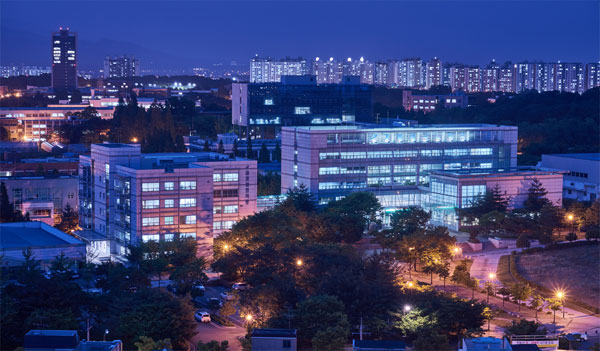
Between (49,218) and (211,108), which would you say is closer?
(49,218)

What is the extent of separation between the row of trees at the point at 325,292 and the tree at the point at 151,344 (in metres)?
1.89

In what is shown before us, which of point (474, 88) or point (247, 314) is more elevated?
point (474, 88)

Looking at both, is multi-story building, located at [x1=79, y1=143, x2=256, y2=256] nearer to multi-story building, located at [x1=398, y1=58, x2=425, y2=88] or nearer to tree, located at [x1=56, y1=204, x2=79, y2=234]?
tree, located at [x1=56, y1=204, x2=79, y2=234]

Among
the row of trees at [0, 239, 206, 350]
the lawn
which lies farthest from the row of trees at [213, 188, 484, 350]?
the lawn

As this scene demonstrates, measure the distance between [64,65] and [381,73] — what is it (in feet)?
109

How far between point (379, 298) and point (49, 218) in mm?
12974

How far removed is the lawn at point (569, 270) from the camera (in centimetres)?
1780

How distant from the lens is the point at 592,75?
66562 mm

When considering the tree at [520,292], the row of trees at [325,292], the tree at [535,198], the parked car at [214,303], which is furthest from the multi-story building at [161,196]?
the tree at [535,198]

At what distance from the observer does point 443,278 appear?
1872cm

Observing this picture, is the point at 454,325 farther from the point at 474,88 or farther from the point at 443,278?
the point at 474,88

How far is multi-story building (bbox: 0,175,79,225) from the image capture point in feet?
79.6

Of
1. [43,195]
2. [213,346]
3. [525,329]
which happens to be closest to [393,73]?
[43,195]

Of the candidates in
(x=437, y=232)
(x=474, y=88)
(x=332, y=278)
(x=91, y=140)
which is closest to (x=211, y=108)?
(x=91, y=140)
